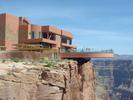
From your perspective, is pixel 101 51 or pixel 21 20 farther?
pixel 21 20

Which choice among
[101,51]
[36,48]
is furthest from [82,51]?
[36,48]

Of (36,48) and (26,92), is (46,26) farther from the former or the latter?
(26,92)

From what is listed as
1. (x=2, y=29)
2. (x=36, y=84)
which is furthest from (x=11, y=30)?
(x=36, y=84)

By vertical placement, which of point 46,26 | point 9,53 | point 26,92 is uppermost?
point 46,26

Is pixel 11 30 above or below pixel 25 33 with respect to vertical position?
above

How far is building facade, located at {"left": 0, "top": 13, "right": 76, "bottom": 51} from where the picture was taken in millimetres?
71062

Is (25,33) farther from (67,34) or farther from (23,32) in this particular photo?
(67,34)

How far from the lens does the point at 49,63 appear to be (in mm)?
43594

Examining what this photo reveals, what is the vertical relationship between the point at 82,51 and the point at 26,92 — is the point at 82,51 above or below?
above

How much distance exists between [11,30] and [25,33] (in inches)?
133

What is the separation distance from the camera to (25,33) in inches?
2965

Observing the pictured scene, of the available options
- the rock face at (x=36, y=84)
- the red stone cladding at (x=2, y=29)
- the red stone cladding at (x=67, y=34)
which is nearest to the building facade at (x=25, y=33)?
the red stone cladding at (x=2, y=29)

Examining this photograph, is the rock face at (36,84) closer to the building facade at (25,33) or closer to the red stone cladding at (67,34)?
the building facade at (25,33)

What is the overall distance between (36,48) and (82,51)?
9.64m
